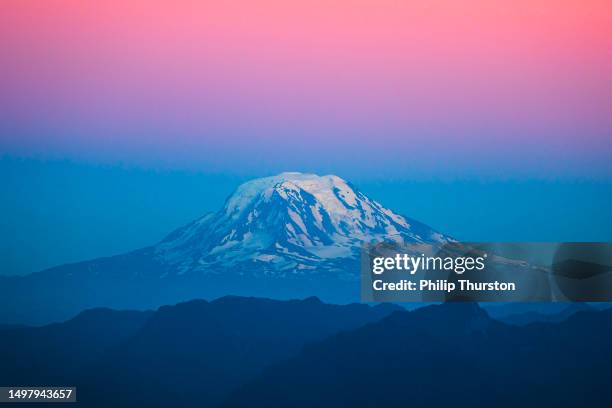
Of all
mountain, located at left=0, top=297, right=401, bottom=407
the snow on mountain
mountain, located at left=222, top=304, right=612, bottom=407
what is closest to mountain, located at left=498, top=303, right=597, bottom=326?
mountain, located at left=222, top=304, right=612, bottom=407

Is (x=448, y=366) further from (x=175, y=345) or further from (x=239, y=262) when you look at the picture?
(x=175, y=345)

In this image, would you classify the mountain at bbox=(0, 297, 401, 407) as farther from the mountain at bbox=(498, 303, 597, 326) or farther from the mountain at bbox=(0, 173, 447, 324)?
the mountain at bbox=(498, 303, 597, 326)

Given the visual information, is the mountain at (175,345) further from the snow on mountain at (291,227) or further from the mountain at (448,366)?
the snow on mountain at (291,227)

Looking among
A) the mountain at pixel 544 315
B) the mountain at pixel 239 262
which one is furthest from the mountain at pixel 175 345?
the mountain at pixel 544 315

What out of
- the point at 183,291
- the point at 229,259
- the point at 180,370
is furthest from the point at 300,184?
the point at 180,370

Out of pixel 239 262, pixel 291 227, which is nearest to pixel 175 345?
pixel 239 262
